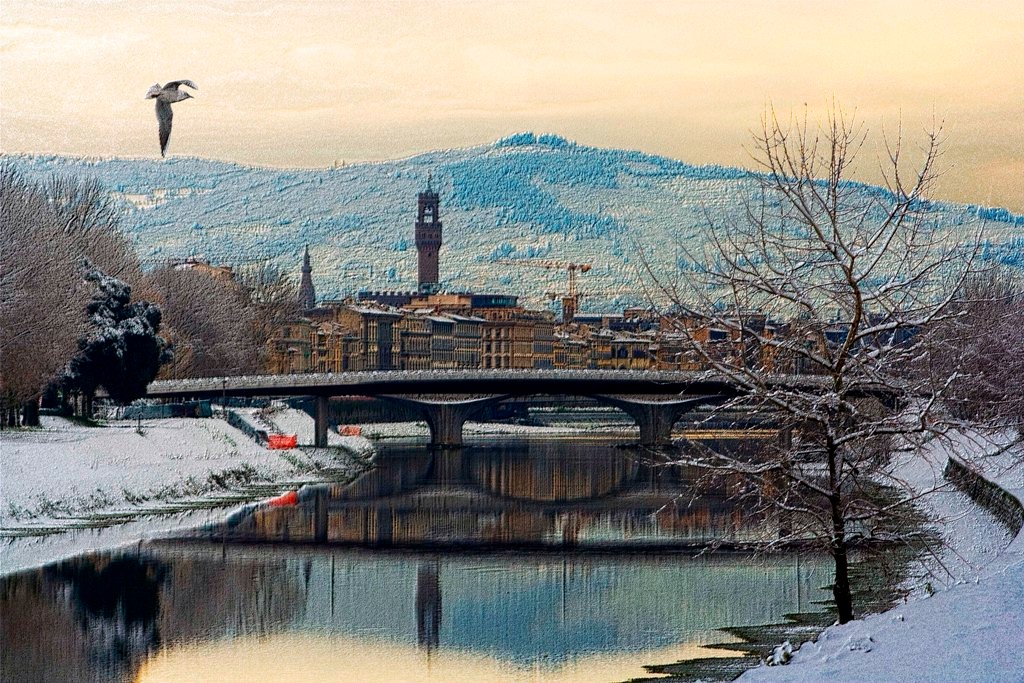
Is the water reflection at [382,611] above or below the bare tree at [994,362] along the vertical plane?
below

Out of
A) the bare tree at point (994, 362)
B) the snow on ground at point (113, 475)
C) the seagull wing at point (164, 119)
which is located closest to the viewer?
the seagull wing at point (164, 119)

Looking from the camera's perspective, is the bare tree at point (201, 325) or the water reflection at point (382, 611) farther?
the bare tree at point (201, 325)

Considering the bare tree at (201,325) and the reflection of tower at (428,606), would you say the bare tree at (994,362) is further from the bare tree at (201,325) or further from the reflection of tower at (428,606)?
the bare tree at (201,325)

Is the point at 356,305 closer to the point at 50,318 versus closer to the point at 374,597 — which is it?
the point at 50,318

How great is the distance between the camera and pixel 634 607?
30.3 m

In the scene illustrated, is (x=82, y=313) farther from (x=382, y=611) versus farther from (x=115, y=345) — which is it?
(x=382, y=611)

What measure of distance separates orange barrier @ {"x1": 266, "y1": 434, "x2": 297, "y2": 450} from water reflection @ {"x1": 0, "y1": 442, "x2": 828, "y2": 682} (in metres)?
20.6

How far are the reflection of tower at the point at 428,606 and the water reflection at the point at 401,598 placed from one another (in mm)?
51

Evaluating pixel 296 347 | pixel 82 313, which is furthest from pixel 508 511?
pixel 296 347

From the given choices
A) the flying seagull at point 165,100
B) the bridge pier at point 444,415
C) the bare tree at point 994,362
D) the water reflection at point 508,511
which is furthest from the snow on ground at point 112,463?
the bridge pier at point 444,415

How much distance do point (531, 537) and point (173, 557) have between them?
10064mm

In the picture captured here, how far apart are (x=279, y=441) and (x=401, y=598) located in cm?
3908

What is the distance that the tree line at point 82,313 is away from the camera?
47531 millimetres

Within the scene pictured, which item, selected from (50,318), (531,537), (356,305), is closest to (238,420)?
(50,318)
